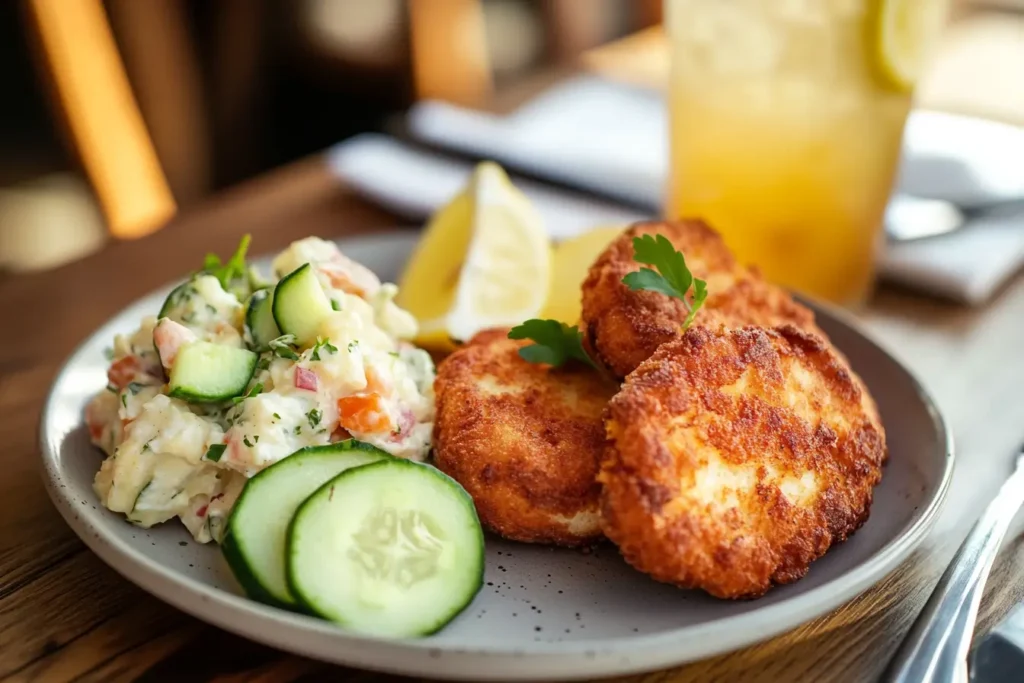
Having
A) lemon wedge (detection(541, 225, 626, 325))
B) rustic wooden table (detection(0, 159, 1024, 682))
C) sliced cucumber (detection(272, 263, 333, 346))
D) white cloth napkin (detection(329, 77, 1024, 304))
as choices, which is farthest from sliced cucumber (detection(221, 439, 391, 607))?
white cloth napkin (detection(329, 77, 1024, 304))

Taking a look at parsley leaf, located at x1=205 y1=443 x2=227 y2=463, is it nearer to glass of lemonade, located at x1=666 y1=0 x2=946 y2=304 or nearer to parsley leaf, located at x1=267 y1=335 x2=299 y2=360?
parsley leaf, located at x1=267 y1=335 x2=299 y2=360

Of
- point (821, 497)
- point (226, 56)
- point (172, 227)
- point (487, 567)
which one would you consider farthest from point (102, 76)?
point (821, 497)

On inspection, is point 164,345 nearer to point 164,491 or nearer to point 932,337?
point 164,491

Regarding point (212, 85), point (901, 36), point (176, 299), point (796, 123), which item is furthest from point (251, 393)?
point (212, 85)

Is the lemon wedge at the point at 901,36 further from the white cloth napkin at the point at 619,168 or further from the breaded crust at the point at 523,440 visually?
the breaded crust at the point at 523,440

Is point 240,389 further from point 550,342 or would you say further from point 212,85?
point 212,85

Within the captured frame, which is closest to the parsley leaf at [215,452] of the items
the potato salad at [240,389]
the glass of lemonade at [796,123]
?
the potato salad at [240,389]
